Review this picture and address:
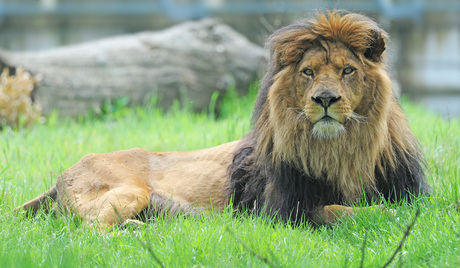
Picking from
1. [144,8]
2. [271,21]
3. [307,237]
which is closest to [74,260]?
[307,237]

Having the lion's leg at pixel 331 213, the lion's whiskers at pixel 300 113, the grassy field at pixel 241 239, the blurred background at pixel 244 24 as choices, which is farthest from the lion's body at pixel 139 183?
the blurred background at pixel 244 24

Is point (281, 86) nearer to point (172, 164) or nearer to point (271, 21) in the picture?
point (172, 164)

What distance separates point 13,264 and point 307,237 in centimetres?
165

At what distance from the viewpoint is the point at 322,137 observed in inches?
144

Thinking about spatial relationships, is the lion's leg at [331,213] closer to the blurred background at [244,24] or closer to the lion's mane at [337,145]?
the lion's mane at [337,145]

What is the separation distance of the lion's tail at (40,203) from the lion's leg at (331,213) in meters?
1.93

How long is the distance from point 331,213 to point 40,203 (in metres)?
2.11

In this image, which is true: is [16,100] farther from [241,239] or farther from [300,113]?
[241,239]

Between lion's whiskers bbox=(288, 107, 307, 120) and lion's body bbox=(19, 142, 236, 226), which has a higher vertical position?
lion's whiskers bbox=(288, 107, 307, 120)

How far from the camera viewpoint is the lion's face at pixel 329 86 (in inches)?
139

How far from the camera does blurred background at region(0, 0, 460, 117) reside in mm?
10930

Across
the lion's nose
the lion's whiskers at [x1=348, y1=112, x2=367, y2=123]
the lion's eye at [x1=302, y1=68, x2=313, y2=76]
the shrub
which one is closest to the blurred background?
the shrub

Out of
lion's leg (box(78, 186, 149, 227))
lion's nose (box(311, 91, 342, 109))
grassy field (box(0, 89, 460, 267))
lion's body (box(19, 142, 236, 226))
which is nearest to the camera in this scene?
grassy field (box(0, 89, 460, 267))

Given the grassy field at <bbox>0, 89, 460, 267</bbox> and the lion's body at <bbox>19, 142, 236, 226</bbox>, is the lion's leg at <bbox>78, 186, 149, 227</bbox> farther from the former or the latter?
the grassy field at <bbox>0, 89, 460, 267</bbox>
